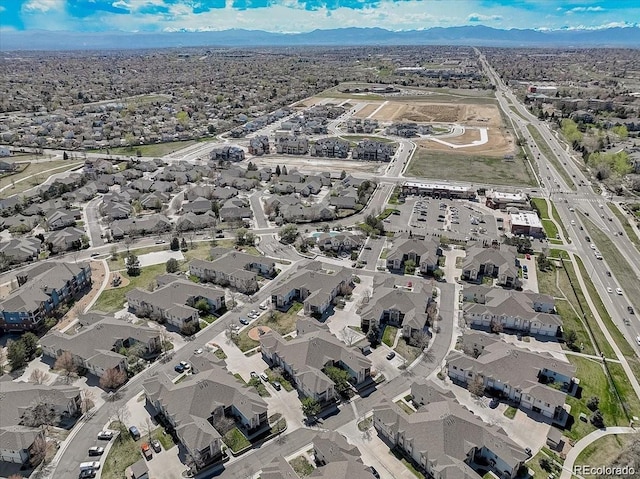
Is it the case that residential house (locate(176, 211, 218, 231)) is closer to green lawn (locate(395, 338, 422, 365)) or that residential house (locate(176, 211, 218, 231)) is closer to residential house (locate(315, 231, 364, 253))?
residential house (locate(315, 231, 364, 253))

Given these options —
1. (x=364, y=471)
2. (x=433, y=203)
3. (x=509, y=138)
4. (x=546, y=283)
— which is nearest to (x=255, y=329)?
(x=364, y=471)

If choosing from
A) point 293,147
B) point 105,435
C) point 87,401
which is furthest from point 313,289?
point 293,147

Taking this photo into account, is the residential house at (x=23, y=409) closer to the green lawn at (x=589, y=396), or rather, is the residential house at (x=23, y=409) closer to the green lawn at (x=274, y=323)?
the green lawn at (x=274, y=323)

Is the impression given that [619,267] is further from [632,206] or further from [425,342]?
[425,342]

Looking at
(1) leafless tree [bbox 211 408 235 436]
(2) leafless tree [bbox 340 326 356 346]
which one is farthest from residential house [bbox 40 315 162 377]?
(2) leafless tree [bbox 340 326 356 346]

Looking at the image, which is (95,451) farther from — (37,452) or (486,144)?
(486,144)

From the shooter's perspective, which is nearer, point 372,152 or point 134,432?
point 134,432
